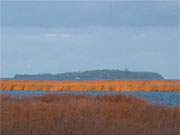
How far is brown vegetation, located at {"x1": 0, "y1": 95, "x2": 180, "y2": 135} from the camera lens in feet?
44.6

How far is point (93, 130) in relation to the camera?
13578 millimetres

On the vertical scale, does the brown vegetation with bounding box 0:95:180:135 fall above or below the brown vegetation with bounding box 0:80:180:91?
above

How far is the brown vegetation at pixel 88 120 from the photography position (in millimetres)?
13580

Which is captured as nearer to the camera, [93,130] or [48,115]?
[93,130]

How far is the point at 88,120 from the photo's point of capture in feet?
50.2

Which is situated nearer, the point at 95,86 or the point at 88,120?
the point at 88,120

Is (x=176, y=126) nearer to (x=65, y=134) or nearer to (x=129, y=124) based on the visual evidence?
(x=129, y=124)

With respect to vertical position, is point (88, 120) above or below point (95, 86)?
above

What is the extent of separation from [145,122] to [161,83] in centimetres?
3297

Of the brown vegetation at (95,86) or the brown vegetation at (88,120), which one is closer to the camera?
the brown vegetation at (88,120)

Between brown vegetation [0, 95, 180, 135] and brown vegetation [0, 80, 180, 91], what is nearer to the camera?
brown vegetation [0, 95, 180, 135]

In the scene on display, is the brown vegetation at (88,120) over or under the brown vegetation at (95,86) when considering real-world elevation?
over

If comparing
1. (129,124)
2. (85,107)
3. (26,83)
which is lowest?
(26,83)

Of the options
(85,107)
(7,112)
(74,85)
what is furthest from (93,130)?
(74,85)
